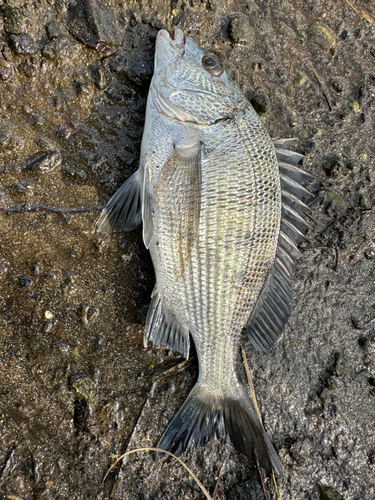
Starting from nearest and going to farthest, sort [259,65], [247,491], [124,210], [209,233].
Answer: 1. [209,233]
2. [247,491]
3. [124,210]
4. [259,65]

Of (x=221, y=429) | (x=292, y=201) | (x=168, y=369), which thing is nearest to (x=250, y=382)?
(x=221, y=429)

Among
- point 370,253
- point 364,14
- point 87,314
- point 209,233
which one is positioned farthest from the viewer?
point 364,14

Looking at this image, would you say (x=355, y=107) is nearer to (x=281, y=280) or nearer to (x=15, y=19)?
(x=281, y=280)

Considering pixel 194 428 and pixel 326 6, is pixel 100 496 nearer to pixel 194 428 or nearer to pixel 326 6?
pixel 194 428

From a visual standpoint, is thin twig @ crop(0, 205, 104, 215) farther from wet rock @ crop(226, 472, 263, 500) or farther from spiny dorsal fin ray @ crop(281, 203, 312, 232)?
wet rock @ crop(226, 472, 263, 500)

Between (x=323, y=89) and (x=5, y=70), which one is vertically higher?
(x=323, y=89)

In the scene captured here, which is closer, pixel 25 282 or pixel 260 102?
pixel 25 282
